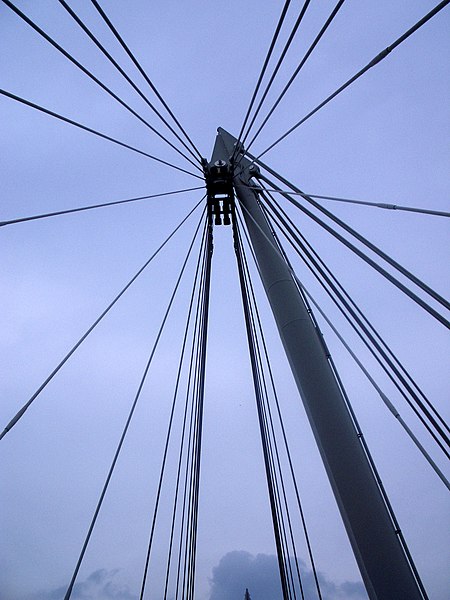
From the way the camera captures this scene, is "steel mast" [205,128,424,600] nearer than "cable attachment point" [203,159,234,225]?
Yes

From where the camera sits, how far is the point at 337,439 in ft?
16.4

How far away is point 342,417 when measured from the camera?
5145mm

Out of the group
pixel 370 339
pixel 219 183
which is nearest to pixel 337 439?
pixel 370 339

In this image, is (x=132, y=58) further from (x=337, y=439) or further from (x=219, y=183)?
(x=337, y=439)

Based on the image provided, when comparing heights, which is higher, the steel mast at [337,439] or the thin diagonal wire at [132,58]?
the thin diagonal wire at [132,58]

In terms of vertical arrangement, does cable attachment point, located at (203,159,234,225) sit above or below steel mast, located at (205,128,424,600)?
above

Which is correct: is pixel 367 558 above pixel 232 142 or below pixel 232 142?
below

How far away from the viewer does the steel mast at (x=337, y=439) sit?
14.0ft

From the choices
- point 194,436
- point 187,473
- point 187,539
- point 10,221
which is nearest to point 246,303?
point 194,436

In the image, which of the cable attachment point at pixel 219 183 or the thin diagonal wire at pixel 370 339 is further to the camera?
the cable attachment point at pixel 219 183

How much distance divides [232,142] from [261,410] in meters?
6.14

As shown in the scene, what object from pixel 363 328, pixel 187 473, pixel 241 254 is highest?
pixel 241 254

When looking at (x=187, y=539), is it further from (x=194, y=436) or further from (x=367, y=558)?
(x=367, y=558)

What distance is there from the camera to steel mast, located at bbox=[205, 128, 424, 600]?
14.0ft
